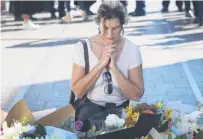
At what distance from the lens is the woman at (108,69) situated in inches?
135

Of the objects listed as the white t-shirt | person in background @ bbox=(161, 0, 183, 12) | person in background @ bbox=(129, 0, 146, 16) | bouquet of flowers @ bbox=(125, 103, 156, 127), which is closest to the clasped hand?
the white t-shirt

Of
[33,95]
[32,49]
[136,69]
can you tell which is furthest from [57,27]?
[136,69]

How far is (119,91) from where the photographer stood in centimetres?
356

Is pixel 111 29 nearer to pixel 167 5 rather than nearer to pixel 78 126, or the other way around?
pixel 78 126

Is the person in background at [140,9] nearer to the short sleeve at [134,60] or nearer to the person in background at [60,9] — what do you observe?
the person in background at [60,9]

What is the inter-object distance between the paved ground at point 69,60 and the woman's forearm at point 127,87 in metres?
2.29

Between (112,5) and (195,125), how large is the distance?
104cm

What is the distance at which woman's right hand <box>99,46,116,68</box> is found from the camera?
342 centimetres

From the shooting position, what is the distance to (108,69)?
3.50 meters

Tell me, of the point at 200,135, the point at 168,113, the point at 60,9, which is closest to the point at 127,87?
the point at 168,113

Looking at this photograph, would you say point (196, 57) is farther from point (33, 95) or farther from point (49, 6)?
point (49, 6)

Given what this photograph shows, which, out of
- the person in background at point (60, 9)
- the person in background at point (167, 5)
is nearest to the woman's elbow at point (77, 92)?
the person in background at point (60, 9)

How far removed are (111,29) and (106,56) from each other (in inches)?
7.3

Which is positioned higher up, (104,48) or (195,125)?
(104,48)
